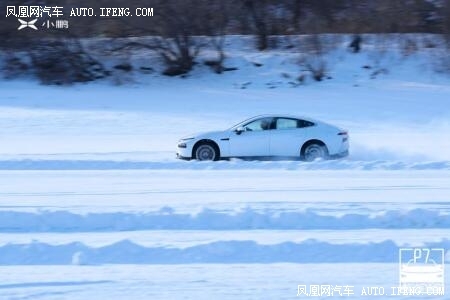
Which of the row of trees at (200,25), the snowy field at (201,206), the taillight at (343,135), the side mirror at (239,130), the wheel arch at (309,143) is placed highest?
the row of trees at (200,25)

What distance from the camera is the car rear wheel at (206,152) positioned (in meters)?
18.8

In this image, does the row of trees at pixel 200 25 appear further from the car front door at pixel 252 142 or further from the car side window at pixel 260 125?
the car front door at pixel 252 142

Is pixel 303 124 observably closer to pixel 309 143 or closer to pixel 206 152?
pixel 309 143

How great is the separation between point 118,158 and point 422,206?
9.24 metres

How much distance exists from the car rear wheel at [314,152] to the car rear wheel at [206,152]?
7.09ft

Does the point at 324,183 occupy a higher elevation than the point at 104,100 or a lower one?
lower

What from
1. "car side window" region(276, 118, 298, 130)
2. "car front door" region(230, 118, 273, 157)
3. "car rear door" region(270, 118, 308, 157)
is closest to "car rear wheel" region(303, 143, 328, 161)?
"car rear door" region(270, 118, 308, 157)

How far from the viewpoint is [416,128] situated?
26266 mm

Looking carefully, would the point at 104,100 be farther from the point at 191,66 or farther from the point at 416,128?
the point at 416,128

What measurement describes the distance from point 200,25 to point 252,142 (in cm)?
1879

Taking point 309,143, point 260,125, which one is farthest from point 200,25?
point 309,143

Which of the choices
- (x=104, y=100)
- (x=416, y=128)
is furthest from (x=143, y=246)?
(x=104, y=100)

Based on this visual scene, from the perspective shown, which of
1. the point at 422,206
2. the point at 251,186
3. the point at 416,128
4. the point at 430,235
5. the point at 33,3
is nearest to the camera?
the point at 430,235

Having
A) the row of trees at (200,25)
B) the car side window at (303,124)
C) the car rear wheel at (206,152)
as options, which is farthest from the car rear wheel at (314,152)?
the row of trees at (200,25)
